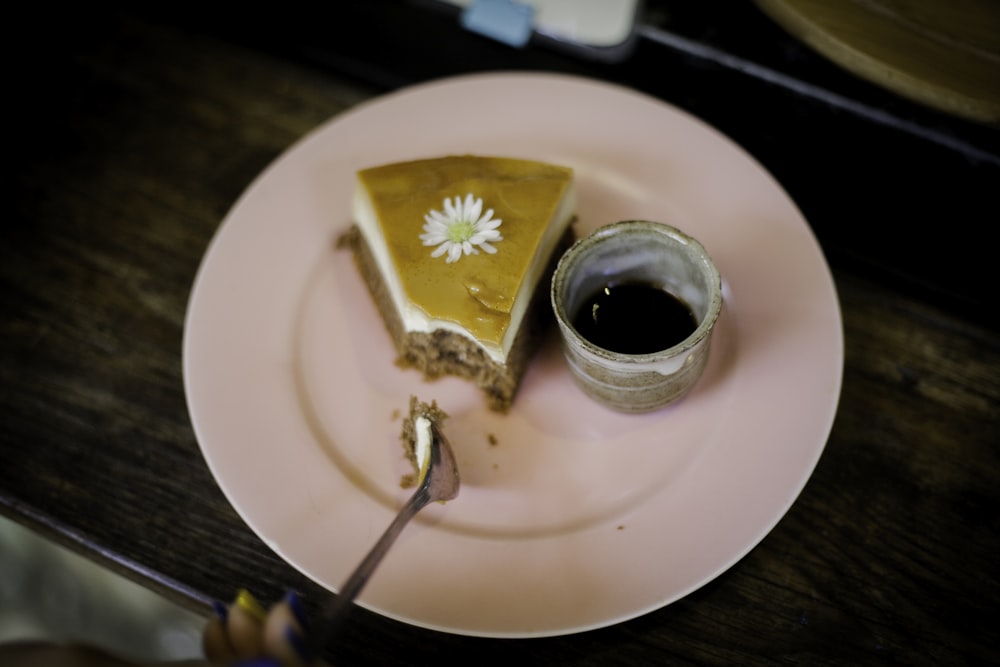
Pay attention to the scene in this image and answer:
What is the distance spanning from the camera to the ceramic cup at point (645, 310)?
1.15 meters

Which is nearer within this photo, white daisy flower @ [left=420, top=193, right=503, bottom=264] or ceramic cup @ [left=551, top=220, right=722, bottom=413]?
ceramic cup @ [left=551, top=220, right=722, bottom=413]

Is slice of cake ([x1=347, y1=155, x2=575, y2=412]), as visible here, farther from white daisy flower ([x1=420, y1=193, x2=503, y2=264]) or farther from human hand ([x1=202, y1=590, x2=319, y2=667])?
human hand ([x1=202, y1=590, x2=319, y2=667])

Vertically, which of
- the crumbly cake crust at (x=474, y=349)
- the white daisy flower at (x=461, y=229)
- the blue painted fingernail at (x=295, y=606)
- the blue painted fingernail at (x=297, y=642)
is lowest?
the blue painted fingernail at (x=297, y=642)

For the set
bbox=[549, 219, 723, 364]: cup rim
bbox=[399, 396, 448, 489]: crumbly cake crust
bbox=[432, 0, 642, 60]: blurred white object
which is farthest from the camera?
bbox=[432, 0, 642, 60]: blurred white object

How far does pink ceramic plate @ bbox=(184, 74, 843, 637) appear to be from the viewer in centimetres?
116

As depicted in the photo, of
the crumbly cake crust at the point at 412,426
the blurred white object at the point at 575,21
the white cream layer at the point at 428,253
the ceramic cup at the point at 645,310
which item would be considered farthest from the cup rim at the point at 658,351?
the blurred white object at the point at 575,21

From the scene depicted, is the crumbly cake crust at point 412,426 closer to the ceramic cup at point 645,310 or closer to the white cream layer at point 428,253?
the white cream layer at point 428,253

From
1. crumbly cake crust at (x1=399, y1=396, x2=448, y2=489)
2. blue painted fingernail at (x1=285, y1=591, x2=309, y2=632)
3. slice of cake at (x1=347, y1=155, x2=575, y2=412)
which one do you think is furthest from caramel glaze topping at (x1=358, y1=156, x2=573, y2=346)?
blue painted fingernail at (x1=285, y1=591, x2=309, y2=632)

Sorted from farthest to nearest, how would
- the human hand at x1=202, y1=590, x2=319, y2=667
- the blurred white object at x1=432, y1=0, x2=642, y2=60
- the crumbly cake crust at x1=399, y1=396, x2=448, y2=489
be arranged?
the blurred white object at x1=432, y1=0, x2=642, y2=60 → the crumbly cake crust at x1=399, y1=396, x2=448, y2=489 → the human hand at x1=202, y1=590, x2=319, y2=667

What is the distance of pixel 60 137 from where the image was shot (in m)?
1.70

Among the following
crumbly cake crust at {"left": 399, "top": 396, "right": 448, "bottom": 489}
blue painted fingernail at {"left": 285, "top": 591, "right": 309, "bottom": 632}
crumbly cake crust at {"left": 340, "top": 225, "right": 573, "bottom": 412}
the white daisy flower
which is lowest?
blue painted fingernail at {"left": 285, "top": 591, "right": 309, "bottom": 632}

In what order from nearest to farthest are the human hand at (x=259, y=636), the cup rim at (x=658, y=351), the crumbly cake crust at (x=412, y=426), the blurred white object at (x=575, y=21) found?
the human hand at (x=259, y=636) → the cup rim at (x=658, y=351) → the crumbly cake crust at (x=412, y=426) → the blurred white object at (x=575, y=21)

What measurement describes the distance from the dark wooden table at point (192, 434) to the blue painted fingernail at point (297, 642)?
0.30 metres

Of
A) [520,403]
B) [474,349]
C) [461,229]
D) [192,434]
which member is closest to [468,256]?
[461,229]
